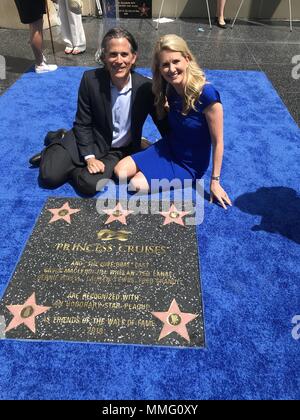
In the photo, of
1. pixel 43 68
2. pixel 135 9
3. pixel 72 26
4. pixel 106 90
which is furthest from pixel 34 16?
pixel 135 9

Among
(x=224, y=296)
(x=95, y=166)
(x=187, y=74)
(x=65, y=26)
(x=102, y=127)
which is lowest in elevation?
(x=224, y=296)

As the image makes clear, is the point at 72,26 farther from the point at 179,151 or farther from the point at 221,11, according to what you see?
the point at 179,151

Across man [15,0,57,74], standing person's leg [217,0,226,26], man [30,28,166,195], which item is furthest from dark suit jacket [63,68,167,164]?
standing person's leg [217,0,226,26]

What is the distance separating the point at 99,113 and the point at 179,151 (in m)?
0.78

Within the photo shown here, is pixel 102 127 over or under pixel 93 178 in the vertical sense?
over

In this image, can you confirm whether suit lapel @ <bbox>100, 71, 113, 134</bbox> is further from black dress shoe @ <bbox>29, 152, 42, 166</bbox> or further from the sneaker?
the sneaker

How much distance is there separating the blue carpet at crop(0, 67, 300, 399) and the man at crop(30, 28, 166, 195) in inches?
9.3

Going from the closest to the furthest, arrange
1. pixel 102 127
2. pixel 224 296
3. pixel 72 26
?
pixel 224 296 < pixel 102 127 < pixel 72 26

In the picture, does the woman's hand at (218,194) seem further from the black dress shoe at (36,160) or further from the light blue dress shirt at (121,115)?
the black dress shoe at (36,160)

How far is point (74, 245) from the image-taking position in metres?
2.55

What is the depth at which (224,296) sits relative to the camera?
7.45 ft

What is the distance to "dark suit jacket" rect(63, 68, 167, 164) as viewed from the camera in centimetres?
285

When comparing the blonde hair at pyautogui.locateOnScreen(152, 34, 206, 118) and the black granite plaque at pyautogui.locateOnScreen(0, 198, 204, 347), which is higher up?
the blonde hair at pyautogui.locateOnScreen(152, 34, 206, 118)

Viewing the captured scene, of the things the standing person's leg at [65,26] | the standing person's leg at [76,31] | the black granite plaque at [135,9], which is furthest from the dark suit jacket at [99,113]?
the black granite plaque at [135,9]
